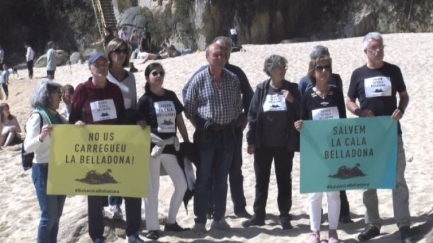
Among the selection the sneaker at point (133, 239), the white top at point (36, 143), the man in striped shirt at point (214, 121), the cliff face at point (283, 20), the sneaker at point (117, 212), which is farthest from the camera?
the cliff face at point (283, 20)

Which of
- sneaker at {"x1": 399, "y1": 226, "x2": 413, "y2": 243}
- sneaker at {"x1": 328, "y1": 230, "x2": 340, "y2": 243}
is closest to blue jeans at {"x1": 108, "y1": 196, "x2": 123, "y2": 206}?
sneaker at {"x1": 328, "y1": 230, "x2": 340, "y2": 243}

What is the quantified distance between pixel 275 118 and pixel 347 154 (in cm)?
78

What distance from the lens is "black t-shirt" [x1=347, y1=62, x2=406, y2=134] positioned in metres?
5.82

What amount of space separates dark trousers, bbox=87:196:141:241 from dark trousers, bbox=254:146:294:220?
1.20 m

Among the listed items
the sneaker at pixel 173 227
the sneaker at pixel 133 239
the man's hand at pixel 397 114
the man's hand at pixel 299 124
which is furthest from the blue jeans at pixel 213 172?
the man's hand at pixel 397 114

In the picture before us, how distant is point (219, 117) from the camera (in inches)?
251

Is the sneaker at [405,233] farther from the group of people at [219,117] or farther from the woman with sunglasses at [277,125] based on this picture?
the woman with sunglasses at [277,125]

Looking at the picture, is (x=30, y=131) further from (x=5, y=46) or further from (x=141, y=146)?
(x=5, y=46)

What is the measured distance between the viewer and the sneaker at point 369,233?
6.00 meters

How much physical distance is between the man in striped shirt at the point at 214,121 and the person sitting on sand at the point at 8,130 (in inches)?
300

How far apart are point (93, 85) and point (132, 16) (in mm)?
30941

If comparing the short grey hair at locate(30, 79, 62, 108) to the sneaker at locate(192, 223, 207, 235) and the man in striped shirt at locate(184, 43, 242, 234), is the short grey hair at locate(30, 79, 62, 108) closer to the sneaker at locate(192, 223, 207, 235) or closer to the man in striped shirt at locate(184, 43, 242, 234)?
the man in striped shirt at locate(184, 43, 242, 234)

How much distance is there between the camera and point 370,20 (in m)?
33.8

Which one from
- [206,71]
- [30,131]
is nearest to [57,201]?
[30,131]
